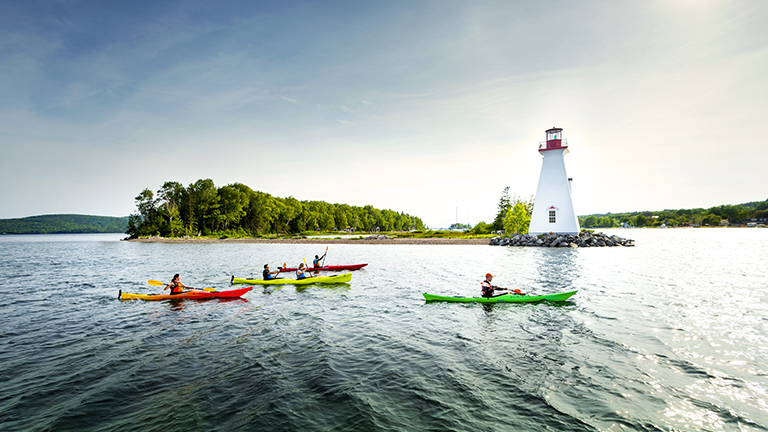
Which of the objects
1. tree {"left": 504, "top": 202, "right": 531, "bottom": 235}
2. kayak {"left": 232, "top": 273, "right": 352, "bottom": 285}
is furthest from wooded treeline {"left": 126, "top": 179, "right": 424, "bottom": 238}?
kayak {"left": 232, "top": 273, "right": 352, "bottom": 285}

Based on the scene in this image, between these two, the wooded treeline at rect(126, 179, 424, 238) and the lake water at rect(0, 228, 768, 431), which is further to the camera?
the wooded treeline at rect(126, 179, 424, 238)

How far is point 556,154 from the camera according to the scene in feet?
166

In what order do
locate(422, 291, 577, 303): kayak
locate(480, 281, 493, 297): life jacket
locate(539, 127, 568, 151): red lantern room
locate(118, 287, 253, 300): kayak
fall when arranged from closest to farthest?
locate(480, 281, 493, 297): life jacket < locate(422, 291, 577, 303): kayak < locate(118, 287, 253, 300): kayak < locate(539, 127, 568, 151): red lantern room

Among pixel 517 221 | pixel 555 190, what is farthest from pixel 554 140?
pixel 517 221

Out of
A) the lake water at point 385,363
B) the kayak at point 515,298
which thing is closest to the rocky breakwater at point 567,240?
the lake water at point 385,363

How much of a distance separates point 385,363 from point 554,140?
50.8m

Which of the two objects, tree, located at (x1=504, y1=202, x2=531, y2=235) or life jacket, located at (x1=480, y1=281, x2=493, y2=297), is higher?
tree, located at (x1=504, y1=202, x2=531, y2=235)

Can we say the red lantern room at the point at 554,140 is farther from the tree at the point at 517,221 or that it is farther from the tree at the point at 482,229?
the tree at the point at 482,229

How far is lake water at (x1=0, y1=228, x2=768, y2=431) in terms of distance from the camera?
7004mm

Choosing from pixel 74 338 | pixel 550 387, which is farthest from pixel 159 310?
pixel 550 387

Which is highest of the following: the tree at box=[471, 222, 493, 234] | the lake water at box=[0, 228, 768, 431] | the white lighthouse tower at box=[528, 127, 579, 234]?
the white lighthouse tower at box=[528, 127, 579, 234]

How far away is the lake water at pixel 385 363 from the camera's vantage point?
23.0 ft

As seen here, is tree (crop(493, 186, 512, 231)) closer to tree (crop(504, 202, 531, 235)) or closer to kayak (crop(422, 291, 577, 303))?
tree (crop(504, 202, 531, 235))

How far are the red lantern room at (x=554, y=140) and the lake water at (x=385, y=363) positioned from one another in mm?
34041
